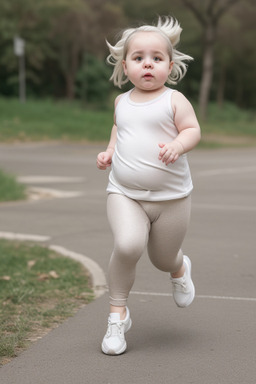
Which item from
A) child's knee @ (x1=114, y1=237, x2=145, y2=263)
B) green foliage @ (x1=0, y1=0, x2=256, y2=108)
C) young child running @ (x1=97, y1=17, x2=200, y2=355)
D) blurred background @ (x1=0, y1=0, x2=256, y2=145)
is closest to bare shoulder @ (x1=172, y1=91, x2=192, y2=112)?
young child running @ (x1=97, y1=17, x2=200, y2=355)

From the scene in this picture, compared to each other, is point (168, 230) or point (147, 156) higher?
point (147, 156)

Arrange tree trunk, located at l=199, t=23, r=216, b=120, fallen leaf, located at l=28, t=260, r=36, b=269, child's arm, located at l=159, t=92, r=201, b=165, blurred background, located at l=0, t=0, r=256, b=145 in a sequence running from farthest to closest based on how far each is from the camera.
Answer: blurred background, located at l=0, t=0, r=256, b=145 < tree trunk, located at l=199, t=23, r=216, b=120 < fallen leaf, located at l=28, t=260, r=36, b=269 < child's arm, located at l=159, t=92, r=201, b=165

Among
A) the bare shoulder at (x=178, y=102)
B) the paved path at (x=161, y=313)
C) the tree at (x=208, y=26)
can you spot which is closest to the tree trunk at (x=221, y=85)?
the tree at (x=208, y=26)

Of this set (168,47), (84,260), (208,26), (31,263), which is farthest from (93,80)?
(168,47)

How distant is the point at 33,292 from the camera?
6035mm

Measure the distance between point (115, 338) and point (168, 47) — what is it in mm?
1583

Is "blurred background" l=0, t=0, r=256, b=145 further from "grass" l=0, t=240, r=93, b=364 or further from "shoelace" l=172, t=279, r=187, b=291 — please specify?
"shoelace" l=172, t=279, r=187, b=291

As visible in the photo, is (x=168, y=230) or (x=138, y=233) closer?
(x=138, y=233)

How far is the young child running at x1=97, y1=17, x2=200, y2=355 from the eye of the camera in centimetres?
439

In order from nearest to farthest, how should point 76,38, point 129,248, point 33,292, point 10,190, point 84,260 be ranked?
point 129,248
point 33,292
point 84,260
point 10,190
point 76,38

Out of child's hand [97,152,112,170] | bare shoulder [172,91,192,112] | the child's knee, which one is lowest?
the child's knee

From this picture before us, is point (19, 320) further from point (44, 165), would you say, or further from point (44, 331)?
point (44, 165)

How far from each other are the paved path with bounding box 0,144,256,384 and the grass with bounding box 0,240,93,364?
125 millimetres

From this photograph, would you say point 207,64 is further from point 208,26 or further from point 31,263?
point 31,263
